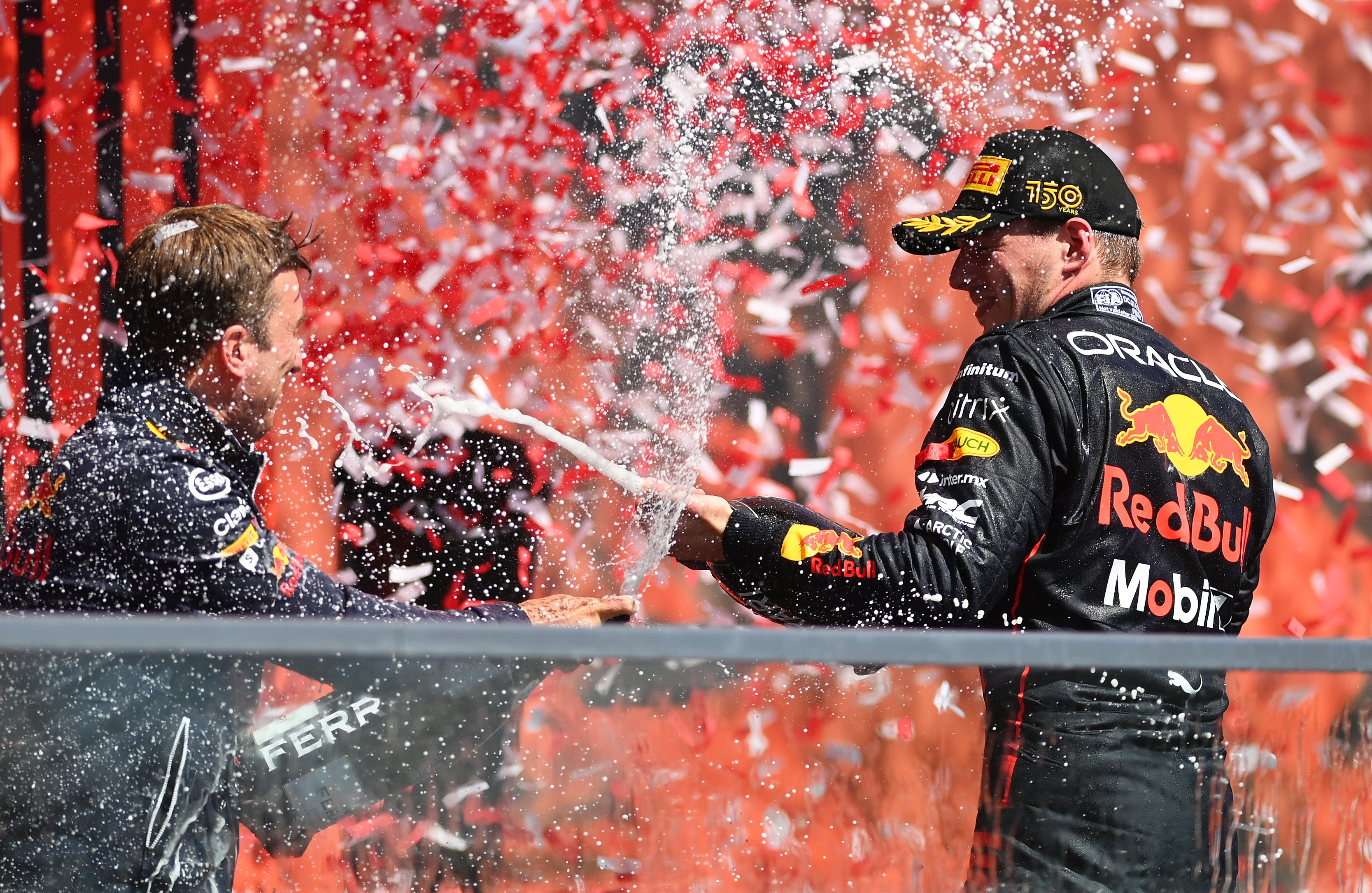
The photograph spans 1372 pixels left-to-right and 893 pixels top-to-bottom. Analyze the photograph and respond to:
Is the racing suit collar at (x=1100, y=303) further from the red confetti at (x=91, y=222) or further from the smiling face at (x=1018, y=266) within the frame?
the red confetti at (x=91, y=222)

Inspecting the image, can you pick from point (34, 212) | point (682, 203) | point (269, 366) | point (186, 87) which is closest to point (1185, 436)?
point (269, 366)

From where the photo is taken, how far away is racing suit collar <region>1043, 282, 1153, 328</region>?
1.76 m

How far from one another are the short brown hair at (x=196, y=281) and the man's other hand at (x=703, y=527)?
611mm

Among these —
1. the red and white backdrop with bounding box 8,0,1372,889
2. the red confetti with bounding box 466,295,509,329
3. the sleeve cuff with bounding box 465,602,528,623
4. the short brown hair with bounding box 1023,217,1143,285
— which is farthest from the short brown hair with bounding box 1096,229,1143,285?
the red confetti with bounding box 466,295,509,329

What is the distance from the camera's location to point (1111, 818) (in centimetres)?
126

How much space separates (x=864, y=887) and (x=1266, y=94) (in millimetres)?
2632

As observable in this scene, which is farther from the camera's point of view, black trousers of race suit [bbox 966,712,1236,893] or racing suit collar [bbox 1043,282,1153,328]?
racing suit collar [bbox 1043,282,1153,328]

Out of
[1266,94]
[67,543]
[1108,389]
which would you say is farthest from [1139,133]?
[67,543]

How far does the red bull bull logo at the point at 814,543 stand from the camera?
1.63 metres

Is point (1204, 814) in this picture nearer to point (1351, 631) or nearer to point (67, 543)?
point (67, 543)

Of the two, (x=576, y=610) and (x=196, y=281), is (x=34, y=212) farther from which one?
(x=576, y=610)

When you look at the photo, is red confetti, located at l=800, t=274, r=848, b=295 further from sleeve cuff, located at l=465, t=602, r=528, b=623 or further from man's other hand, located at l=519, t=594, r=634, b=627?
sleeve cuff, located at l=465, t=602, r=528, b=623

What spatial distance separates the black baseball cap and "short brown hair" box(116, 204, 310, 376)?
3.03ft

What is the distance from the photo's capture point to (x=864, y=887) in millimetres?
1220
